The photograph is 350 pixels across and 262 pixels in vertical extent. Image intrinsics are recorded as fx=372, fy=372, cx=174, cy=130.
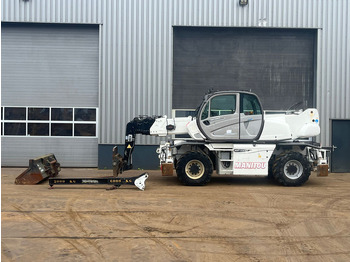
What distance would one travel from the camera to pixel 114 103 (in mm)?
16234

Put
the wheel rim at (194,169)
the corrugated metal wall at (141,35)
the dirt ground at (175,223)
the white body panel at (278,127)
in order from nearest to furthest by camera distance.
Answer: the dirt ground at (175,223) → the wheel rim at (194,169) → the white body panel at (278,127) → the corrugated metal wall at (141,35)

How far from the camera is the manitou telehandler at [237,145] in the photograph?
1166 cm

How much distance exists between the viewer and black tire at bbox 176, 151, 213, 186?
11.7m

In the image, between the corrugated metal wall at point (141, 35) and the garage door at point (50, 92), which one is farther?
the garage door at point (50, 92)

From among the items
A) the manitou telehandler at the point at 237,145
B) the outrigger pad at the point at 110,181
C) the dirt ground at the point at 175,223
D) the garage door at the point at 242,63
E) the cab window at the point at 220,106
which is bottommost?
the dirt ground at the point at 175,223

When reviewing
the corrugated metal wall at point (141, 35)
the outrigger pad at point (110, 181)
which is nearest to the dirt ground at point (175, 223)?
the outrigger pad at point (110, 181)

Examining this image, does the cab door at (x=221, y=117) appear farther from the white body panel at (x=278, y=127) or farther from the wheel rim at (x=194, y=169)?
the wheel rim at (x=194, y=169)

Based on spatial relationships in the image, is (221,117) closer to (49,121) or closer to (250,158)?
(250,158)

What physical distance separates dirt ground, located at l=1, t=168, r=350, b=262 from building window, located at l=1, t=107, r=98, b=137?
526 cm

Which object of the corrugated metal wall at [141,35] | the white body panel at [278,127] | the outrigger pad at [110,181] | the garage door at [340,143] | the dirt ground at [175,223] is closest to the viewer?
the dirt ground at [175,223]

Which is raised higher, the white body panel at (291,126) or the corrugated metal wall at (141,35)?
the corrugated metal wall at (141,35)

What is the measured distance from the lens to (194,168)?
1177 centimetres

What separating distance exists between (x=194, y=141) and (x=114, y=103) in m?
5.50

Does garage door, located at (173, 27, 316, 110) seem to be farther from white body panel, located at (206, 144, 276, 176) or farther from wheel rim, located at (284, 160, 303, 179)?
white body panel, located at (206, 144, 276, 176)
